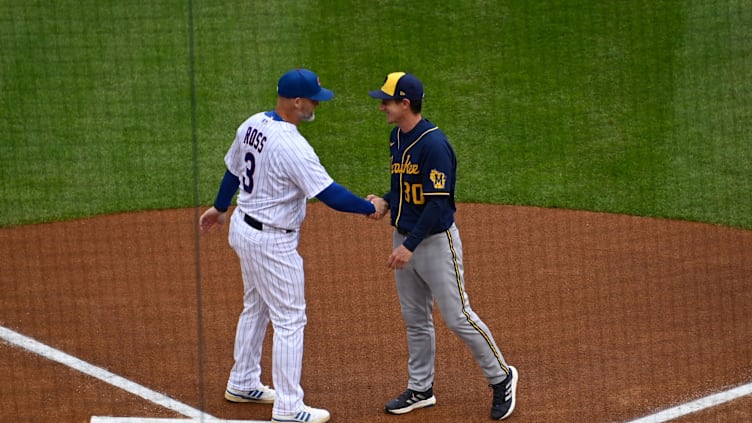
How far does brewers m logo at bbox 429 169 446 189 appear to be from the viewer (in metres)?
4.85

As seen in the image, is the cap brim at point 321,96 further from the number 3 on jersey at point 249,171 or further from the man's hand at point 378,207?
the man's hand at point 378,207

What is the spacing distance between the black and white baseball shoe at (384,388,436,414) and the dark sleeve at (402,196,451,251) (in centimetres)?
84

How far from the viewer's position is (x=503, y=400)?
16.7 feet

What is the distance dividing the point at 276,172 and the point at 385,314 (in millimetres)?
1923

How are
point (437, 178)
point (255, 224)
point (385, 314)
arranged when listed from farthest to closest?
point (385, 314), point (255, 224), point (437, 178)

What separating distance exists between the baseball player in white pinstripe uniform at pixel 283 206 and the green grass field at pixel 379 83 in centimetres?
413

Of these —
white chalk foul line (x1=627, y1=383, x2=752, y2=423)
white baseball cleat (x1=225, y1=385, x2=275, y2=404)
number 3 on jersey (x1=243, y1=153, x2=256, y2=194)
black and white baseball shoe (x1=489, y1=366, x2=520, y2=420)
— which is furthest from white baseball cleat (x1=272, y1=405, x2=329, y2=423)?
white chalk foul line (x1=627, y1=383, x2=752, y2=423)

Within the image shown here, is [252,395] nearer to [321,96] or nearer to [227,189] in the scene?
[227,189]

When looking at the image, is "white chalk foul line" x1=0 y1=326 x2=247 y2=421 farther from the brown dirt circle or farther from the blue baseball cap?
the blue baseball cap

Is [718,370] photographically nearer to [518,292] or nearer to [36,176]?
[518,292]

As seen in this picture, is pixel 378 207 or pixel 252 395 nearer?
pixel 378 207

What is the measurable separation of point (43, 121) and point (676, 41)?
22.8ft

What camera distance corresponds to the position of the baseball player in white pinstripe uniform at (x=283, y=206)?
485 centimetres

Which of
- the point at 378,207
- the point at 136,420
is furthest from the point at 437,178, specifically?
the point at 136,420
